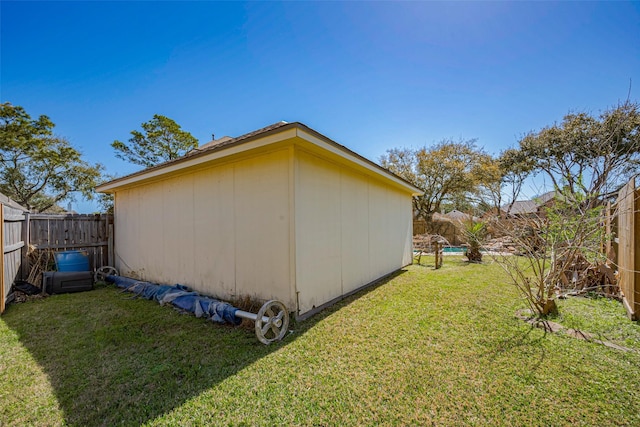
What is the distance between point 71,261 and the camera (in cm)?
612

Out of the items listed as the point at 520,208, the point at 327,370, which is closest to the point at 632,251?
the point at 520,208

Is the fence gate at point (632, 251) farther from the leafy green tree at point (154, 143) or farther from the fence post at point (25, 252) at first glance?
the leafy green tree at point (154, 143)

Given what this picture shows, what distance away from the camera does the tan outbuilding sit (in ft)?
12.6

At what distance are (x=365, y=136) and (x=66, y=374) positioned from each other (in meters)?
10.3

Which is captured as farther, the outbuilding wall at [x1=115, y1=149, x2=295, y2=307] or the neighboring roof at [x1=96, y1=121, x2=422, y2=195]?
the outbuilding wall at [x1=115, y1=149, x2=295, y2=307]

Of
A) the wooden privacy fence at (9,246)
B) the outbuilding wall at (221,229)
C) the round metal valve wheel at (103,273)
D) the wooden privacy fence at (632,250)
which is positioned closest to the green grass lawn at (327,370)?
the wooden privacy fence at (632,250)

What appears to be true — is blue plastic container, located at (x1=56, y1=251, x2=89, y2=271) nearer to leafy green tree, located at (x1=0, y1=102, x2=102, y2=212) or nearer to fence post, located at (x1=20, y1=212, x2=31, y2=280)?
fence post, located at (x1=20, y1=212, x2=31, y2=280)

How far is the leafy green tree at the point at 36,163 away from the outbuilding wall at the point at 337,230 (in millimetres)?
18994

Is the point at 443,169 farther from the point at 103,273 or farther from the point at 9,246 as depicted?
the point at 9,246

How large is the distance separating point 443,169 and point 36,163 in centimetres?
2536

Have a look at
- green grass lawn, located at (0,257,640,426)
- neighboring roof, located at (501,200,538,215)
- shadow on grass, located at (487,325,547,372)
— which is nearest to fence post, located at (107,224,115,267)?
green grass lawn, located at (0,257,640,426)

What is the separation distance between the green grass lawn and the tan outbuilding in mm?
840

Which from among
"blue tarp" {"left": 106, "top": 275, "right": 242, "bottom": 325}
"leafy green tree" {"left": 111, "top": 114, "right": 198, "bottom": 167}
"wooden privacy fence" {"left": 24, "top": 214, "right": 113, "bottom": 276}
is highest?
"leafy green tree" {"left": 111, "top": 114, "right": 198, "bottom": 167}

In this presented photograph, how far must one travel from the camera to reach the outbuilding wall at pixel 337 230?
3.96m
